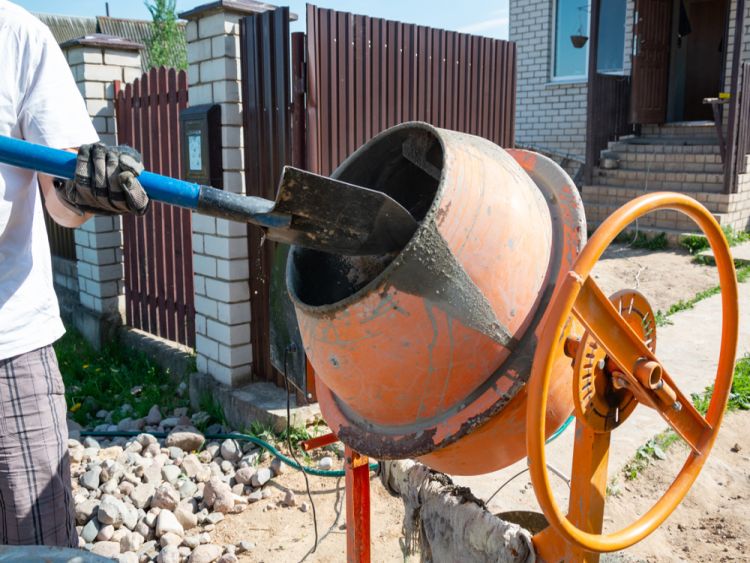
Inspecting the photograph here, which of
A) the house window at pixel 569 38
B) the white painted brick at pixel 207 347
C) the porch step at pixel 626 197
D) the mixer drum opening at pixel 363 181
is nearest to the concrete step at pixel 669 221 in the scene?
the porch step at pixel 626 197

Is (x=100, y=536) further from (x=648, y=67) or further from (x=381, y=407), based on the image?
(x=648, y=67)

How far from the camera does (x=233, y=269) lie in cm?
392

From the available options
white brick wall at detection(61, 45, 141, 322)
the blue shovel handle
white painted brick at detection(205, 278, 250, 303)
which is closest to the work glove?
the blue shovel handle

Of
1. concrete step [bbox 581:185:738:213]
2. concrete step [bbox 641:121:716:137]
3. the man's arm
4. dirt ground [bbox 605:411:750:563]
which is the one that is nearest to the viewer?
the man's arm

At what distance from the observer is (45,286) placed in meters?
1.85

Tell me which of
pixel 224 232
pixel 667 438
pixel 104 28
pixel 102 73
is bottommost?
pixel 667 438

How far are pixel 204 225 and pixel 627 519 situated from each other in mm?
2754

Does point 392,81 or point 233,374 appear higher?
point 392,81

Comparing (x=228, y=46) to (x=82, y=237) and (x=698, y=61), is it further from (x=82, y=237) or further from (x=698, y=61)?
(x=698, y=61)

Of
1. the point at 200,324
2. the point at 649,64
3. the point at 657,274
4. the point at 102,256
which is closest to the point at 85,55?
the point at 102,256

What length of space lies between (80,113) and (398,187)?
2.74 feet

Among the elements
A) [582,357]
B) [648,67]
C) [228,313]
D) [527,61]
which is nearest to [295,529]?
[228,313]

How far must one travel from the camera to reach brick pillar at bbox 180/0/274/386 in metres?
3.85

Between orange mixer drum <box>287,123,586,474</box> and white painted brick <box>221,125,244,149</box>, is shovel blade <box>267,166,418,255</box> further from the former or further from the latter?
white painted brick <box>221,125,244,149</box>
